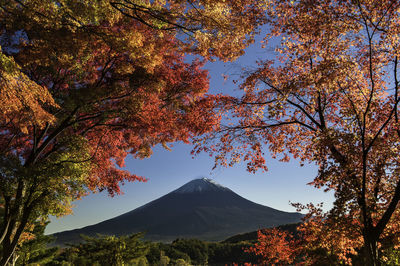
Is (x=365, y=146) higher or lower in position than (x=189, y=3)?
lower

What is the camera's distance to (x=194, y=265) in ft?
106

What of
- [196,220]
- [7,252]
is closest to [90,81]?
[7,252]

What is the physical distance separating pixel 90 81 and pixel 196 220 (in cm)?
17301

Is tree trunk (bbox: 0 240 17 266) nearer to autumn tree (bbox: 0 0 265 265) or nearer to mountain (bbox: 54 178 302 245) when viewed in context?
autumn tree (bbox: 0 0 265 265)

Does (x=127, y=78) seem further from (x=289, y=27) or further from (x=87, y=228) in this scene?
(x=87, y=228)

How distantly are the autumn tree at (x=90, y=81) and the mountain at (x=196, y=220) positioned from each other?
142456 mm

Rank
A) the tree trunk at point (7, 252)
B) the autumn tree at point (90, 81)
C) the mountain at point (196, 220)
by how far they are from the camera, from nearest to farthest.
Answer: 1. the autumn tree at point (90, 81)
2. the tree trunk at point (7, 252)
3. the mountain at point (196, 220)

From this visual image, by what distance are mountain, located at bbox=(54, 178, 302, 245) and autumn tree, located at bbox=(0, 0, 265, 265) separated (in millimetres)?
142456

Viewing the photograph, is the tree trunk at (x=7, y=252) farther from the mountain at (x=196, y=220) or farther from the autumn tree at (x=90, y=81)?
the mountain at (x=196, y=220)

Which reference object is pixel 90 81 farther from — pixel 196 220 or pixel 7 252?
pixel 196 220

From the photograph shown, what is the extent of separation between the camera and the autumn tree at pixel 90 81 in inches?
204

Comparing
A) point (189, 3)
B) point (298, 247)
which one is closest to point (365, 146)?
point (298, 247)

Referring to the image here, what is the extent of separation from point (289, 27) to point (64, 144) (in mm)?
6687

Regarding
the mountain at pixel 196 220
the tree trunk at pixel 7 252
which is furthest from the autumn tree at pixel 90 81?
the mountain at pixel 196 220
